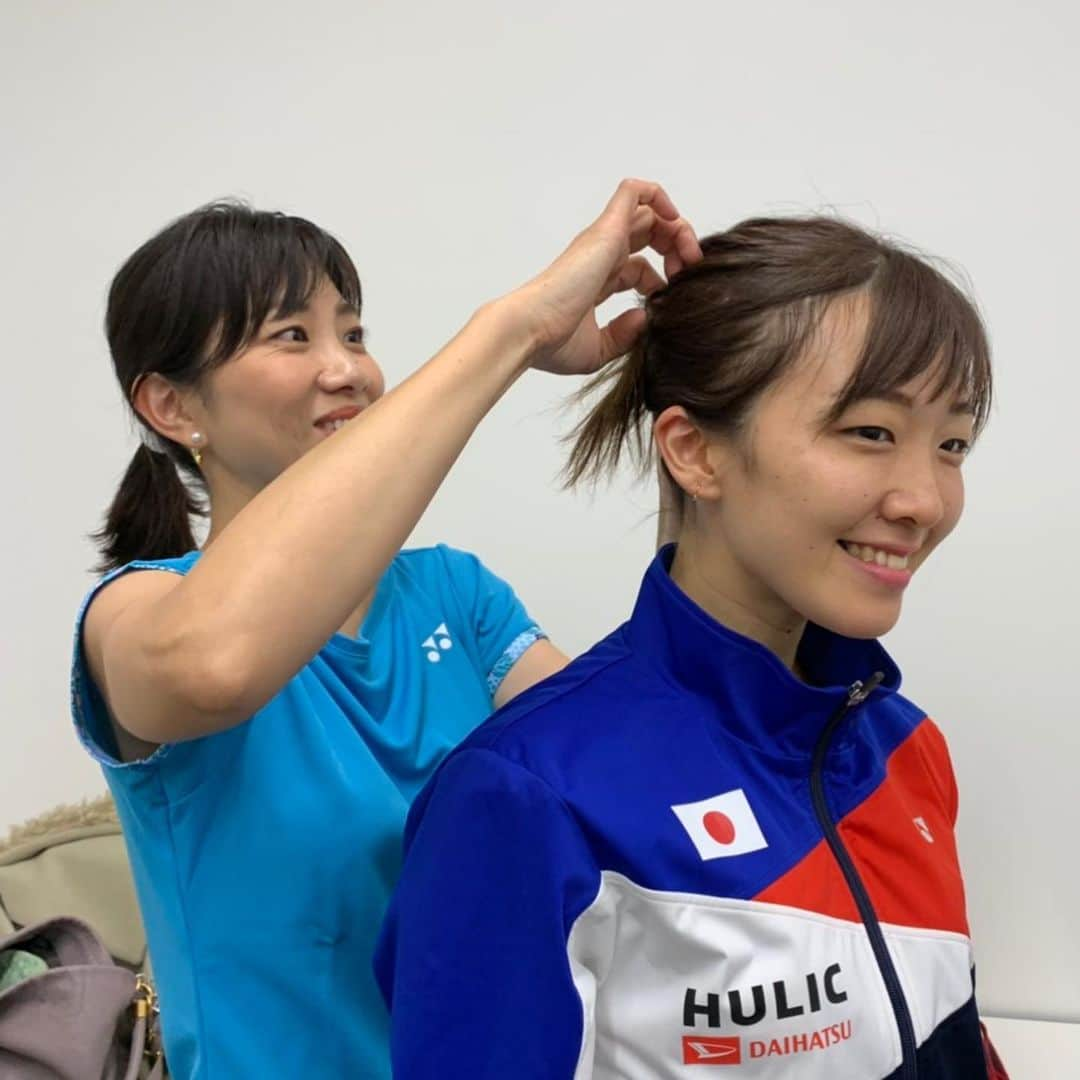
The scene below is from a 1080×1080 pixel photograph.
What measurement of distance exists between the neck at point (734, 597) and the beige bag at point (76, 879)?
0.84m

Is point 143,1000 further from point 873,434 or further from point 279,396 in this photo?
point 873,434

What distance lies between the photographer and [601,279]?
0.88 m

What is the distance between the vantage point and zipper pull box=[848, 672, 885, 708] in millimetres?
890

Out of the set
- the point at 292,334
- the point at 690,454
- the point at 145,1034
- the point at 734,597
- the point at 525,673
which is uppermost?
the point at 292,334

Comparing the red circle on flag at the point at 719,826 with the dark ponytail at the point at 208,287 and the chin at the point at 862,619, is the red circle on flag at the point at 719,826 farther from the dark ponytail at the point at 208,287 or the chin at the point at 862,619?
the dark ponytail at the point at 208,287

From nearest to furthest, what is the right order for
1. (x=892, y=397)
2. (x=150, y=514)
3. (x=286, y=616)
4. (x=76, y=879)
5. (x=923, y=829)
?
(x=286, y=616) → (x=892, y=397) → (x=923, y=829) → (x=150, y=514) → (x=76, y=879)

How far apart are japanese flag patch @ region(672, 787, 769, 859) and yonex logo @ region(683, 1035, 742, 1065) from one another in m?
0.11

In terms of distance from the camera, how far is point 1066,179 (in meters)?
1.40

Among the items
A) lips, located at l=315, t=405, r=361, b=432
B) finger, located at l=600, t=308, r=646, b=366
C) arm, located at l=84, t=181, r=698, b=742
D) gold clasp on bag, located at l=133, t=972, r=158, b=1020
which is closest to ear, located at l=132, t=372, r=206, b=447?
lips, located at l=315, t=405, r=361, b=432

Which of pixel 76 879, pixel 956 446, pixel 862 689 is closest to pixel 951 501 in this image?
pixel 956 446

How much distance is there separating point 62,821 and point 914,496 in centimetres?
115

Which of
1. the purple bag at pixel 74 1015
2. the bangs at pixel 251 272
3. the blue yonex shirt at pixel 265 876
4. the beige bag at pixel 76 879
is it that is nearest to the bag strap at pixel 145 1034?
the purple bag at pixel 74 1015

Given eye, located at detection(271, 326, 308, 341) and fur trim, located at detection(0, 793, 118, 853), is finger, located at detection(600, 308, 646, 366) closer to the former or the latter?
eye, located at detection(271, 326, 308, 341)

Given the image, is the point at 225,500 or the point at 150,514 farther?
the point at 150,514
